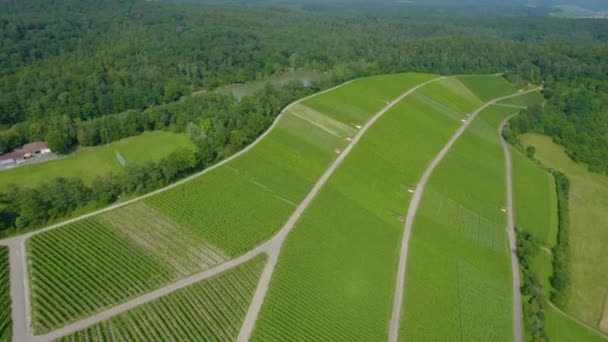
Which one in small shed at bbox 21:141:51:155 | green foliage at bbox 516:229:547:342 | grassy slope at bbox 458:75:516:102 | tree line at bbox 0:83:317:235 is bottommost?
green foliage at bbox 516:229:547:342

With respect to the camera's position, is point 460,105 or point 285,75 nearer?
point 460,105

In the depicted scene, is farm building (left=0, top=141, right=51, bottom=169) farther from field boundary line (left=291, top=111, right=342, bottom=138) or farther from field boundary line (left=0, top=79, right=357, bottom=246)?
field boundary line (left=291, top=111, right=342, bottom=138)

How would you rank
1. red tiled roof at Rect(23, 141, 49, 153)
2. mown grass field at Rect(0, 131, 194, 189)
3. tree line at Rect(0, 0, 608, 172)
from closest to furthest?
mown grass field at Rect(0, 131, 194, 189) < red tiled roof at Rect(23, 141, 49, 153) < tree line at Rect(0, 0, 608, 172)

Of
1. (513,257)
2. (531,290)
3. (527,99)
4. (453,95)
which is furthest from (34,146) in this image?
(527,99)

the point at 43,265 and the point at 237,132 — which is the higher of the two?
the point at 237,132

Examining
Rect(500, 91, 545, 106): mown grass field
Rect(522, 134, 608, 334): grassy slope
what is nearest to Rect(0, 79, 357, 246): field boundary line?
Rect(522, 134, 608, 334): grassy slope

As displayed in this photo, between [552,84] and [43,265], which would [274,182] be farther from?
[552,84]

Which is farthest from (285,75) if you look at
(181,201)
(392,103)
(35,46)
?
(181,201)
